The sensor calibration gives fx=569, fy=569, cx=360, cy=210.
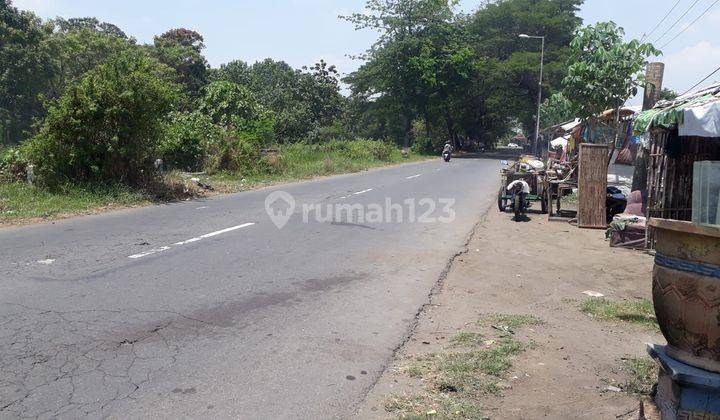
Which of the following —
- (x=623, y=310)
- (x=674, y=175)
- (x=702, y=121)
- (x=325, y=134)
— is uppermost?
(x=325, y=134)

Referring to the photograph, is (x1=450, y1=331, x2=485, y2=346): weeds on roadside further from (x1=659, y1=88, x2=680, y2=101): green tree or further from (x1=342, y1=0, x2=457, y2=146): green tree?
(x1=342, y1=0, x2=457, y2=146): green tree

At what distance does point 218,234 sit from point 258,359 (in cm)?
572

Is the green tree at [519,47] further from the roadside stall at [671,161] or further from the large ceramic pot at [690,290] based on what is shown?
the large ceramic pot at [690,290]

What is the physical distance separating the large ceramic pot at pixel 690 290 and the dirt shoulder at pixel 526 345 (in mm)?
823

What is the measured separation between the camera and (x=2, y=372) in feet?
13.5

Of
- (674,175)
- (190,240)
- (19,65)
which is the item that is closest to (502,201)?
(674,175)

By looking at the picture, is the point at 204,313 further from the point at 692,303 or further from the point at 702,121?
the point at 702,121

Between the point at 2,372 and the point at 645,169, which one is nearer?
the point at 2,372

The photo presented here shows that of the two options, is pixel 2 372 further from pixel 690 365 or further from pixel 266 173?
pixel 266 173

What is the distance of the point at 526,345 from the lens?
517cm

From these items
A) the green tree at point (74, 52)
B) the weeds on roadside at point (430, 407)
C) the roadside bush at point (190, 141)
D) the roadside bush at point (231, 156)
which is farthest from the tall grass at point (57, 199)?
the green tree at point (74, 52)

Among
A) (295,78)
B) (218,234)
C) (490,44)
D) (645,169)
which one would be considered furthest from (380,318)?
(490,44)
